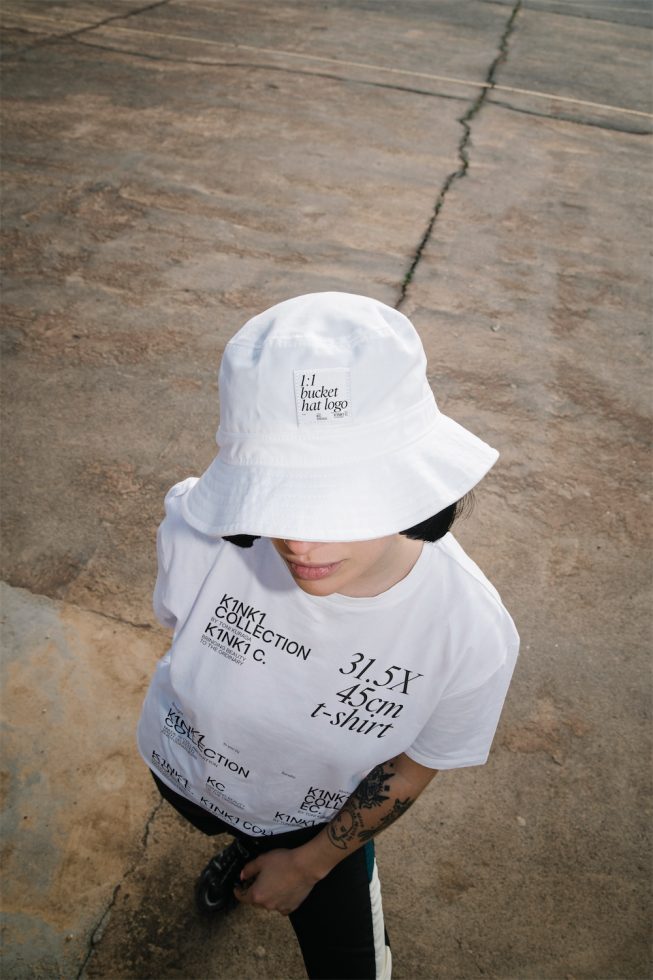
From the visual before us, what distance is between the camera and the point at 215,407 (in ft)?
12.1

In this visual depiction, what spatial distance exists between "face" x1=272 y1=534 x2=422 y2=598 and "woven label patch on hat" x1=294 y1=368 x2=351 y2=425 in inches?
8.4

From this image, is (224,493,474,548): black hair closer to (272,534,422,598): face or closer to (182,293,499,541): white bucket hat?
(272,534,422,598): face

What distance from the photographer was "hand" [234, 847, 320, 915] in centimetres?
150

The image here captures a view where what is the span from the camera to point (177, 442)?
11.5 ft

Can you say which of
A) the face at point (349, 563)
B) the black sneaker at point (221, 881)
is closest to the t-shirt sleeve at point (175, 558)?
the face at point (349, 563)

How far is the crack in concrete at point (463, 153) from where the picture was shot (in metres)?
4.82

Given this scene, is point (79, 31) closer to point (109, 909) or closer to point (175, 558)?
point (175, 558)

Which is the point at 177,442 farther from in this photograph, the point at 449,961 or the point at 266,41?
the point at 266,41

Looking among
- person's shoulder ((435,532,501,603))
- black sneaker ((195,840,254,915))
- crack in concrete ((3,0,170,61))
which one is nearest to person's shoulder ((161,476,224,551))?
person's shoulder ((435,532,501,603))

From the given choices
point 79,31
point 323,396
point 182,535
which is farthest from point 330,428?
point 79,31

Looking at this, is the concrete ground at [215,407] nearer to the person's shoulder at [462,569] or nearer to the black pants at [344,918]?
the black pants at [344,918]

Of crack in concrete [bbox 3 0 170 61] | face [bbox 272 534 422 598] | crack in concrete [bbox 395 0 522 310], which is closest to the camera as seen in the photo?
face [bbox 272 534 422 598]

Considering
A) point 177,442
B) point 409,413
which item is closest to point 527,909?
point 409,413

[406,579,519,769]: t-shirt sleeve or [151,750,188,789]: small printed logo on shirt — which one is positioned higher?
[406,579,519,769]: t-shirt sleeve
